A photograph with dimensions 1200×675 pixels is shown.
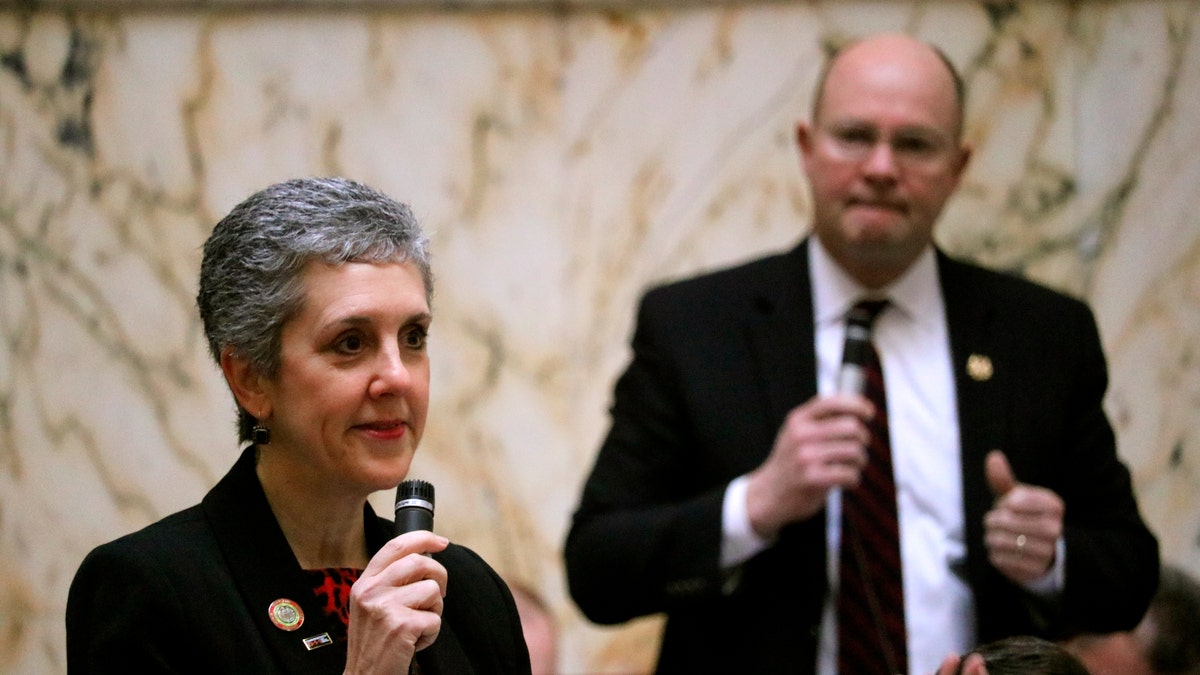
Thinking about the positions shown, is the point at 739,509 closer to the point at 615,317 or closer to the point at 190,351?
the point at 615,317

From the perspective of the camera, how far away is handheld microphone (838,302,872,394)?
9.55ft

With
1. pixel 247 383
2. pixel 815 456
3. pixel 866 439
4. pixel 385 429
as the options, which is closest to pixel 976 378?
pixel 866 439

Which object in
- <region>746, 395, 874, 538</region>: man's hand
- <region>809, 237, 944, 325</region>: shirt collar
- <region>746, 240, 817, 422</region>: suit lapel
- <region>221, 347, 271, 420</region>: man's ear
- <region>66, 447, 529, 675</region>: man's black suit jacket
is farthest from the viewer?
<region>809, 237, 944, 325</region>: shirt collar

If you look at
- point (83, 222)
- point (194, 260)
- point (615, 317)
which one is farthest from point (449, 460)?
point (83, 222)

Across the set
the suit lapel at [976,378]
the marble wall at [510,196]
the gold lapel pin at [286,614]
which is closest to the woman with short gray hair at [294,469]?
the gold lapel pin at [286,614]

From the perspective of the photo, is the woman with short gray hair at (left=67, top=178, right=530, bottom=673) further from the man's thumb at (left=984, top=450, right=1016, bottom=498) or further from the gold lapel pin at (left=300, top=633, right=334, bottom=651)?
the man's thumb at (left=984, top=450, right=1016, bottom=498)

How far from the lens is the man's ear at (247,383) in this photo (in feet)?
7.32

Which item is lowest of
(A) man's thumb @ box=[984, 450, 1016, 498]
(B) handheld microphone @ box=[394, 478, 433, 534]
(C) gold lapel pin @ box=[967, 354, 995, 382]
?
(A) man's thumb @ box=[984, 450, 1016, 498]

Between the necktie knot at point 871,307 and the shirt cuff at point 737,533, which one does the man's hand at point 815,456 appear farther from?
the necktie knot at point 871,307

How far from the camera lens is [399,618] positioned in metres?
1.92

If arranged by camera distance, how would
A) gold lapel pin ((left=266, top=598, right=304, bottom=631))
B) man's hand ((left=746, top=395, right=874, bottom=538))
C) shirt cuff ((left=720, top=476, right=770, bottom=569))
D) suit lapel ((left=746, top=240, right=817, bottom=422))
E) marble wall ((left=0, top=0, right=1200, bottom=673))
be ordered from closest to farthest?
gold lapel pin ((left=266, top=598, right=304, bottom=631)) < man's hand ((left=746, top=395, right=874, bottom=538)) < shirt cuff ((left=720, top=476, right=770, bottom=569)) < suit lapel ((left=746, top=240, right=817, bottom=422)) < marble wall ((left=0, top=0, right=1200, bottom=673))

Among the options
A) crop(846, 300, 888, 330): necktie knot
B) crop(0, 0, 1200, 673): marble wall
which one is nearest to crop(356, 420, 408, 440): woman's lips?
crop(846, 300, 888, 330): necktie knot

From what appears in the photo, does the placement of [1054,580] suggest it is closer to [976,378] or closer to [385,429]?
[976,378]

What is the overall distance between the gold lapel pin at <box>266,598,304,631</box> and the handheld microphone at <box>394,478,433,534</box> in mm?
206
